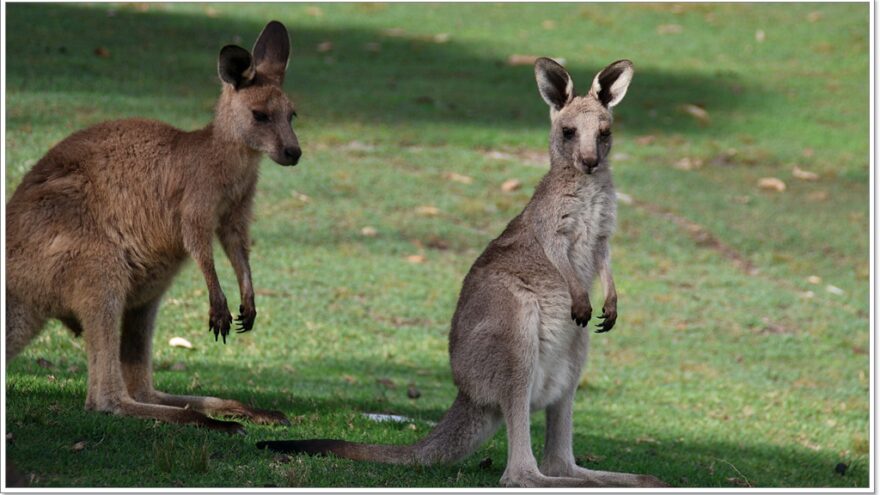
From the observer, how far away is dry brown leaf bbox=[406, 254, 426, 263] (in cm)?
1030

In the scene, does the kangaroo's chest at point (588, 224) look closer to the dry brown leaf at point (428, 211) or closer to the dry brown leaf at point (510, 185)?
the dry brown leaf at point (428, 211)

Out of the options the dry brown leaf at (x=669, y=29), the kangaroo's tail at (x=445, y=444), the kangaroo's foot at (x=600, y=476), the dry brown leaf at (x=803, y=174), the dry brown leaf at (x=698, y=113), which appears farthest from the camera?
the dry brown leaf at (x=669, y=29)

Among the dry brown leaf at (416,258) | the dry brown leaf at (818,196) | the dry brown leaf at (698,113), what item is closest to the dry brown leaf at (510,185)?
the dry brown leaf at (416,258)

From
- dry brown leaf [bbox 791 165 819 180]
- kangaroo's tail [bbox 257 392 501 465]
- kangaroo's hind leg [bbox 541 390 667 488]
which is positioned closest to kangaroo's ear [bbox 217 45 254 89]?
kangaroo's tail [bbox 257 392 501 465]

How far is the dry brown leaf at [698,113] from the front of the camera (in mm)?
14976

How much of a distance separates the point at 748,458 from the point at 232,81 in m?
3.52

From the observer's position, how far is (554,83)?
5.05 metres

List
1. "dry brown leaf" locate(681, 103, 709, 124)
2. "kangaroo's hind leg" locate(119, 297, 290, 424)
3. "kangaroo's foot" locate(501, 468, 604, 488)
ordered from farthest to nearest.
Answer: "dry brown leaf" locate(681, 103, 709, 124), "kangaroo's hind leg" locate(119, 297, 290, 424), "kangaroo's foot" locate(501, 468, 604, 488)

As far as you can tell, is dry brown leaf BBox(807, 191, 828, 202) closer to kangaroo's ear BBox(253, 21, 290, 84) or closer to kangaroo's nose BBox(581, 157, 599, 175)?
kangaroo's nose BBox(581, 157, 599, 175)

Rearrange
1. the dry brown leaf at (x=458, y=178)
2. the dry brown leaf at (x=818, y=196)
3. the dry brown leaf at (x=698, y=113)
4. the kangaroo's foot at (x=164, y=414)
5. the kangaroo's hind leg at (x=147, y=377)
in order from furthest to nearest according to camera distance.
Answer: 1. the dry brown leaf at (x=698, y=113)
2. the dry brown leaf at (x=818, y=196)
3. the dry brown leaf at (x=458, y=178)
4. the kangaroo's hind leg at (x=147, y=377)
5. the kangaroo's foot at (x=164, y=414)

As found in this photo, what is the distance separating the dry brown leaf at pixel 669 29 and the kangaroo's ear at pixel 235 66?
1377 cm

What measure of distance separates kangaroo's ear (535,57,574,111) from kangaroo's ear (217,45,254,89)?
1.13 m

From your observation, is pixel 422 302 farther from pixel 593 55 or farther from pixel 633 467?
pixel 593 55

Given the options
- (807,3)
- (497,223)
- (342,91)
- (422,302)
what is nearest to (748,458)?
(422,302)
